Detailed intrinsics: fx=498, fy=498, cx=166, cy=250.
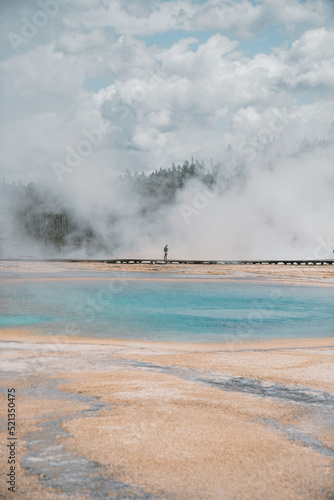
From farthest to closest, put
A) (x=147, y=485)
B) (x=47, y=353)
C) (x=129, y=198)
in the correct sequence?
1. (x=129, y=198)
2. (x=47, y=353)
3. (x=147, y=485)

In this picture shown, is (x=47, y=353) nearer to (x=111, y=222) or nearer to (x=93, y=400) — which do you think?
(x=93, y=400)

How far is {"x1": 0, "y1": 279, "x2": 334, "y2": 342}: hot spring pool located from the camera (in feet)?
38.3

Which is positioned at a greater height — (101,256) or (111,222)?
(111,222)

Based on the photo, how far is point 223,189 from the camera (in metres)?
68.1

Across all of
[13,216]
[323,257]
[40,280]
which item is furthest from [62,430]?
[13,216]

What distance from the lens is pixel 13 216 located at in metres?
78.0

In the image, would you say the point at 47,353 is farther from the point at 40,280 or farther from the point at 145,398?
the point at 40,280

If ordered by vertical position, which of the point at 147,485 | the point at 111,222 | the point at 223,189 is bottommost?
the point at 147,485

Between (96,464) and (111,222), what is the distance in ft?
206

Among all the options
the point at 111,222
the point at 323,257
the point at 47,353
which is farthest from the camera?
the point at 111,222

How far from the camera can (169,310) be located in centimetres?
1580

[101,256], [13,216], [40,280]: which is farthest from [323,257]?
[13,216]

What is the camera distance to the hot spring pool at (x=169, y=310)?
1169 centimetres

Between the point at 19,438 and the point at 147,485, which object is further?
the point at 19,438
